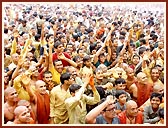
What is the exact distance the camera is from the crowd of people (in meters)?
8.85

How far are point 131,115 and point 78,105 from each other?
31.9 inches

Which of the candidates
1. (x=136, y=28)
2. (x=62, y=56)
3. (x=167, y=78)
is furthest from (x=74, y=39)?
(x=167, y=78)

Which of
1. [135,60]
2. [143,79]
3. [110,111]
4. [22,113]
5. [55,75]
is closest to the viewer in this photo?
[22,113]

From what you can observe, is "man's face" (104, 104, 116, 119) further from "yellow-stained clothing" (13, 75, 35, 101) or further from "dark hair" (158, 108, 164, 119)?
"yellow-stained clothing" (13, 75, 35, 101)

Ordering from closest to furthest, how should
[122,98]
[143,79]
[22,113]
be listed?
1. [22,113]
2. [122,98]
3. [143,79]

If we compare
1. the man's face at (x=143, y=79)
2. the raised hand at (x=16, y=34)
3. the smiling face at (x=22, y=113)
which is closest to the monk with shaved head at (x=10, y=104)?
the smiling face at (x=22, y=113)

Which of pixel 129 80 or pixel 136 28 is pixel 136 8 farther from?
pixel 129 80

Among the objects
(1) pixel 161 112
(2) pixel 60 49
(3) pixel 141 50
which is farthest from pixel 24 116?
(3) pixel 141 50

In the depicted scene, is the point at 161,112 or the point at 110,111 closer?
the point at 110,111

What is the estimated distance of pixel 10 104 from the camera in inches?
341

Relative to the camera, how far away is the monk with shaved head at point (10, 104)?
8648 millimetres

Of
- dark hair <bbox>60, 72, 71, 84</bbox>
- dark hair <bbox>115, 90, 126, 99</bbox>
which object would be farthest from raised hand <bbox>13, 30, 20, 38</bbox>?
dark hair <bbox>115, 90, 126, 99</bbox>

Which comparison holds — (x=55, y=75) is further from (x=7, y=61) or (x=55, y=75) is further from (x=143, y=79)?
(x=143, y=79)

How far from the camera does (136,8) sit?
31.1 ft
